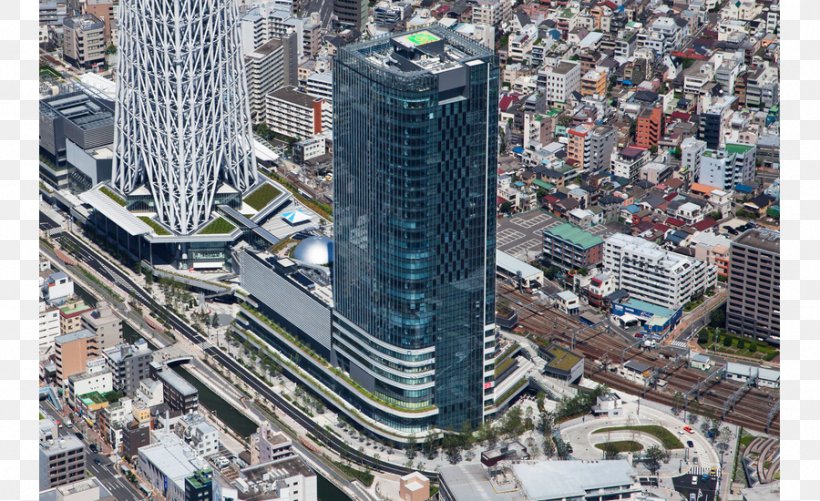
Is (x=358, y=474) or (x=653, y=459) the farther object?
(x=653, y=459)

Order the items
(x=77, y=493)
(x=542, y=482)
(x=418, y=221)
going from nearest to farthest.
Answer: (x=77, y=493), (x=542, y=482), (x=418, y=221)

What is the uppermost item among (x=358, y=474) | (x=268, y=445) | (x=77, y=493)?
(x=268, y=445)

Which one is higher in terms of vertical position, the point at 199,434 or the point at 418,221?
the point at 418,221

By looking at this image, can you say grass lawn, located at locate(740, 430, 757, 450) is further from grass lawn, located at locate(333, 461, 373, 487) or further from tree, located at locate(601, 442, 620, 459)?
grass lawn, located at locate(333, 461, 373, 487)

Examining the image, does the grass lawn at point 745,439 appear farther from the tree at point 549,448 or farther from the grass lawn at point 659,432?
the tree at point 549,448

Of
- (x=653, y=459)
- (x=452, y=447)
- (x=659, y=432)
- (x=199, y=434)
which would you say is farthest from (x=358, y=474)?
(x=659, y=432)

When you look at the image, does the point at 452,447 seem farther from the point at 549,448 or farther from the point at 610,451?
the point at 610,451

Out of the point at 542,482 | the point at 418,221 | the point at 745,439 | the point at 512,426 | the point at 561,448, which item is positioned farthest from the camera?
the point at 745,439

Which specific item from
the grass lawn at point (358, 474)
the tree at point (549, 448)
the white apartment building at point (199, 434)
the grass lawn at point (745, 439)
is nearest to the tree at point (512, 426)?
the tree at point (549, 448)
